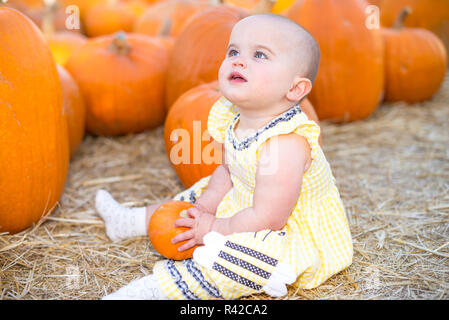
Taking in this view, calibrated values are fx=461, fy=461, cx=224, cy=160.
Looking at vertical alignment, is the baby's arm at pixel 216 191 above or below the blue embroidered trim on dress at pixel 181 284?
above

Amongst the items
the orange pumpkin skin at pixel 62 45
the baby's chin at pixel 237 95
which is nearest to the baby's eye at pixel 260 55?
the baby's chin at pixel 237 95

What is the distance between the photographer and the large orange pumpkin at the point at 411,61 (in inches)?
137

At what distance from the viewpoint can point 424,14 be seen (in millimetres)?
4207

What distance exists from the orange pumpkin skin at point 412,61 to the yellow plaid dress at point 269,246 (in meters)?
2.23

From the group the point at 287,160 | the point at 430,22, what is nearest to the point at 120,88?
the point at 287,160

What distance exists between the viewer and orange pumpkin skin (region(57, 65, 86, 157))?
Result: 2.51 meters

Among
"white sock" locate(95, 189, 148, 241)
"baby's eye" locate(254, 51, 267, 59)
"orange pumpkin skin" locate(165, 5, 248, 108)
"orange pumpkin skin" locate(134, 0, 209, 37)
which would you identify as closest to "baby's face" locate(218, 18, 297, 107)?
"baby's eye" locate(254, 51, 267, 59)

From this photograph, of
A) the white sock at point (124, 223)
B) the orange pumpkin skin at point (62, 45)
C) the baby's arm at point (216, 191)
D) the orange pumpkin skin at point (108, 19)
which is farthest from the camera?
the orange pumpkin skin at point (108, 19)

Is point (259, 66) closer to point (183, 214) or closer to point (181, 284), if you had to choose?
point (183, 214)

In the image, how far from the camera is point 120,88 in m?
2.88

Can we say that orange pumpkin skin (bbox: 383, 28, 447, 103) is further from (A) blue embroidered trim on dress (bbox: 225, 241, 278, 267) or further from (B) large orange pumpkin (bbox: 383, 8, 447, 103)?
(A) blue embroidered trim on dress (bbox: 225, 241, 278, 267)

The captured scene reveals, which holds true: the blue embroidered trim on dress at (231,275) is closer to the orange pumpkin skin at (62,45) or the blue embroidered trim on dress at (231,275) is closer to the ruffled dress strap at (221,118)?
the ruffled dress strap at (221,118)

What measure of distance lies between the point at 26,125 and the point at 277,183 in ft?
3.34

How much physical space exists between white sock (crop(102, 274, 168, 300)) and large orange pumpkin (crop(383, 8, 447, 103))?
2777mm
